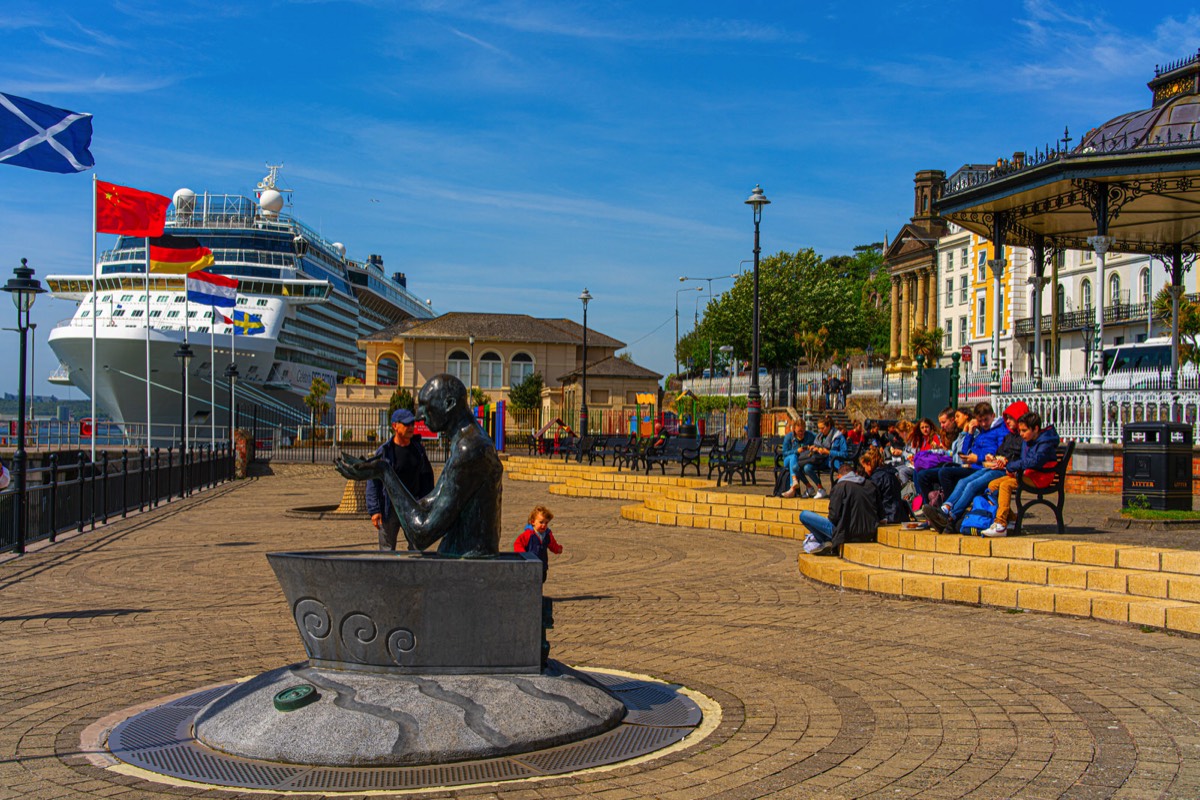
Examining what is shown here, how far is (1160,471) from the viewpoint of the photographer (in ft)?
42.9

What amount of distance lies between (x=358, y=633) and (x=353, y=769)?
29.1 inches

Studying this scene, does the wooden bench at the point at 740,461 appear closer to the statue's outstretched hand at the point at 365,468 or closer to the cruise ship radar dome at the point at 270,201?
the statue's outstretched hand at the point at 365,468

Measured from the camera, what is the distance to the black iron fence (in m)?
13.4

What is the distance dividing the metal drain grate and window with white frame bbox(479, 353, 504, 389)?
60.9 metres

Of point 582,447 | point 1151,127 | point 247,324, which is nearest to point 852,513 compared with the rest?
point 1151,127

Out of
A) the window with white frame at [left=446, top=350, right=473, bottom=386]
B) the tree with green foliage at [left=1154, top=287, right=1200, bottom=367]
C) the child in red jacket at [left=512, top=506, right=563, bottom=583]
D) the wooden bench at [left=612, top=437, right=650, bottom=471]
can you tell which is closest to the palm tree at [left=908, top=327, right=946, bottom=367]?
the tree with green foliage at [left=1154, top=287, right=1200, bottom=367]

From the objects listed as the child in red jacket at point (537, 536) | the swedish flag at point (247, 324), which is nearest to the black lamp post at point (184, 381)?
the child in red jacket at point (537, 536)

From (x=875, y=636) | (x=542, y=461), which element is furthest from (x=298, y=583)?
(x=542, y=461)

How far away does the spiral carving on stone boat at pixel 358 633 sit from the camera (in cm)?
554

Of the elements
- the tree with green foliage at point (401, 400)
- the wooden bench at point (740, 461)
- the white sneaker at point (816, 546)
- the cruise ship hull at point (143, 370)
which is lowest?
the white sneaker at point (816, 546)

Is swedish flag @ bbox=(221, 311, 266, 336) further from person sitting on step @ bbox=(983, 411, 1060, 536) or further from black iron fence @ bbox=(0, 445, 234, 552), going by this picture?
person sitting on step @ bbox=(983, 411, 1060, 536)

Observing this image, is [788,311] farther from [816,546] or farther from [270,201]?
[816,546]

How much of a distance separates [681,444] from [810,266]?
1748 inches

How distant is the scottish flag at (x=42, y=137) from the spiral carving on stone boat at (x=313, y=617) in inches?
541
